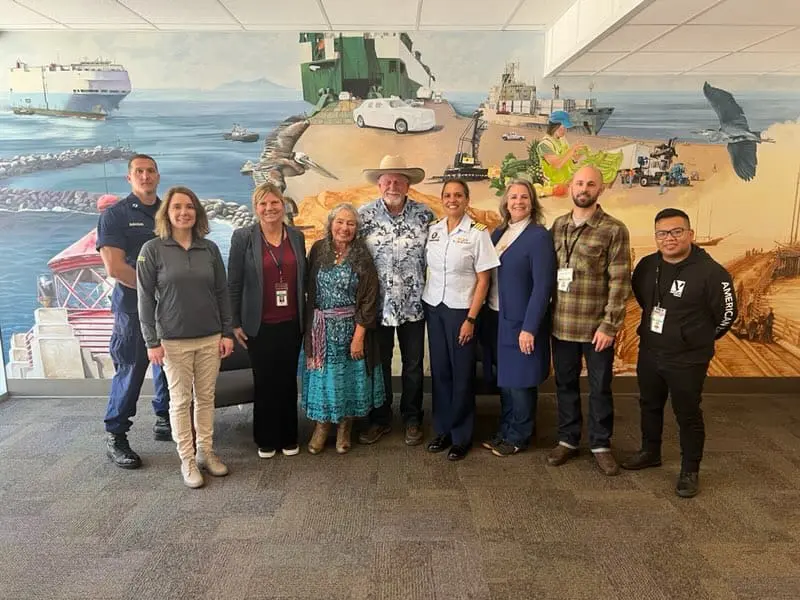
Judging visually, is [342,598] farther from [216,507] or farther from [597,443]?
[597,443]

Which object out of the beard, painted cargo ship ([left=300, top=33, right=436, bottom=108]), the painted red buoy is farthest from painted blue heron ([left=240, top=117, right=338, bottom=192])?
the beard

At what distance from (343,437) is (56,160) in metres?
2.98

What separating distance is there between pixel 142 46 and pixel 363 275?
8.45 feet

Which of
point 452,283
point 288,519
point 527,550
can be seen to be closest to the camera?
point 527,550

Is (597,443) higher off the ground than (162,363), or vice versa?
(162,363)

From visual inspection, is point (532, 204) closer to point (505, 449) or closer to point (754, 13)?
point (505, 449)

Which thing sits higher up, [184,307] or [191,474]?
[184,307]

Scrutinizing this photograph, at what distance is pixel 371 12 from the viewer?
11.5 ft

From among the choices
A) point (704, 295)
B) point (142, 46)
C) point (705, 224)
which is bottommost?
point (704, 295)

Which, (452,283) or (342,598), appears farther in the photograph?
(452,283)

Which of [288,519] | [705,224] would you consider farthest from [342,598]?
[705,224]

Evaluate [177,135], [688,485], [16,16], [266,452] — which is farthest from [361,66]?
[688,485]

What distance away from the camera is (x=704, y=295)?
2475mm

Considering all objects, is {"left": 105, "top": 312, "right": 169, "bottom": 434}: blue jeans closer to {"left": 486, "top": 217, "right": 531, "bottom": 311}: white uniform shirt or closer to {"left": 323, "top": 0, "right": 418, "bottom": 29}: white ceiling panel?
{"left": 486, "top": 217, "right": 531, "bottom": 311}: white uniform shirt
